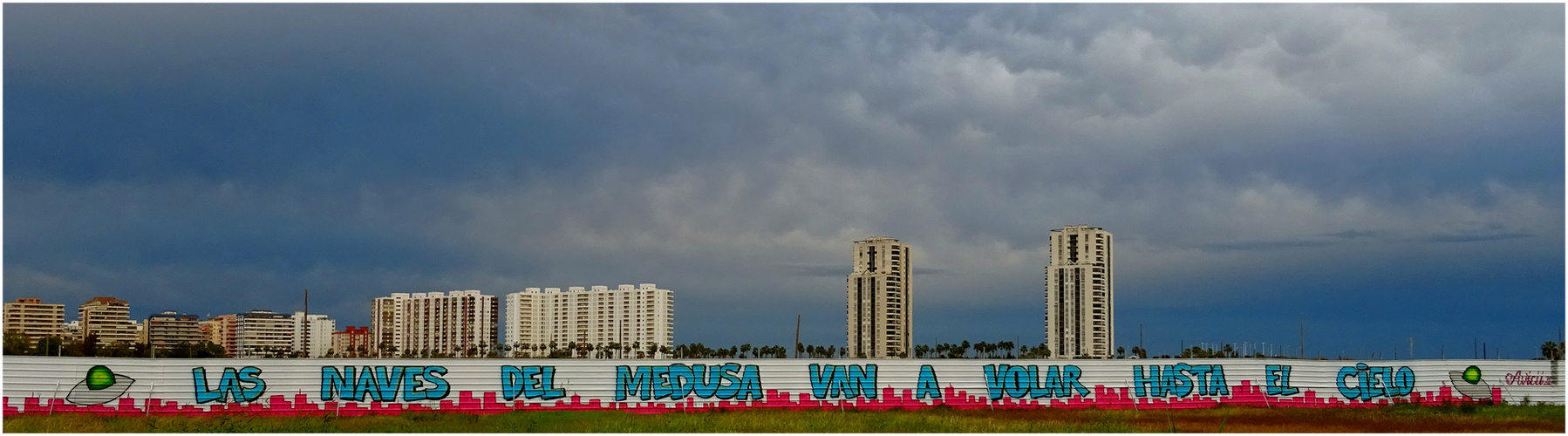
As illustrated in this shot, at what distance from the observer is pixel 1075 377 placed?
4756cm

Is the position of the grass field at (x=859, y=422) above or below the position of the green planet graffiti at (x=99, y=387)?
below

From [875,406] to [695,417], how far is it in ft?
25.9

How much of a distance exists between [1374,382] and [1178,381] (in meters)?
8.98

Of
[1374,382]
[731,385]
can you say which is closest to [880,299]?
[1374,382]

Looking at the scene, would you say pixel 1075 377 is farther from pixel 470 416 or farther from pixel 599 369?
pixel 470 416

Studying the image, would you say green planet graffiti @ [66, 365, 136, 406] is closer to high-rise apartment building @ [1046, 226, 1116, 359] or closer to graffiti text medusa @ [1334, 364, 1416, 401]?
graffiti text medusa @ [1334, 364, 1416, 401]

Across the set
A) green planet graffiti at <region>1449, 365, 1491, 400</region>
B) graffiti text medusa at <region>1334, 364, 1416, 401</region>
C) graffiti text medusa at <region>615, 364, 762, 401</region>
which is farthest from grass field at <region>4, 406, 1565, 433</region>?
green planet graffiti at <region>1449, 365, 1491, 400</region>

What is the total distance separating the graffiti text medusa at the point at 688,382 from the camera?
146 feet

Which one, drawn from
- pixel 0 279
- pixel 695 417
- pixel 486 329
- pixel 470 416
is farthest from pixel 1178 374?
pixel 486 329

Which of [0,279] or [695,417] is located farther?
[695,417]

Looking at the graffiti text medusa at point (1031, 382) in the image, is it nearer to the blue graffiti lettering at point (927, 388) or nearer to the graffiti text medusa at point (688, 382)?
the blue graffiti lettering at point (927, 388)

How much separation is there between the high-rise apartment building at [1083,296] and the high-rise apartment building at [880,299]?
64.8ft

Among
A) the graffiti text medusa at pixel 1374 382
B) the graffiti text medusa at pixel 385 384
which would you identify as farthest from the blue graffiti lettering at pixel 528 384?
the graffiti text medusa at pixel 1374 382

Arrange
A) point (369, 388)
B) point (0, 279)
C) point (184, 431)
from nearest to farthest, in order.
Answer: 1. point (0, 279)
2. point (184, 431)
3. point (369, 388)
